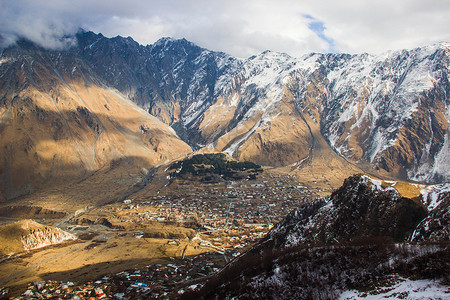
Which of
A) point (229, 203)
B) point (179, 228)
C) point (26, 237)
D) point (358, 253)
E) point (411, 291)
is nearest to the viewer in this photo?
point (411, 291)

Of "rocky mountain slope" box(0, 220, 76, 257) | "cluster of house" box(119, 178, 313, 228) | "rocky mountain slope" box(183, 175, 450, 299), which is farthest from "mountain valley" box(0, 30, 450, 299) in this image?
"cluster of house" box(119, 178, 313, 228)

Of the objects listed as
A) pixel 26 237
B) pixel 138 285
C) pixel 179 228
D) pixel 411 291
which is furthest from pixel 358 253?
pixel 26 237

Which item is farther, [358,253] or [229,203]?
[229,203]

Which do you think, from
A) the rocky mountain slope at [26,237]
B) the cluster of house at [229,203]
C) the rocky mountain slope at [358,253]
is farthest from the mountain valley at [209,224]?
the cluster of house at [229,203]

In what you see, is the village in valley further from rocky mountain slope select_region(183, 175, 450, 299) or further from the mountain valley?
rocky mountain slope select_region(183, 175, 450, 299)

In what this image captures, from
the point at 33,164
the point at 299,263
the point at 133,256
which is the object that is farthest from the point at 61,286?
the point at 33,164

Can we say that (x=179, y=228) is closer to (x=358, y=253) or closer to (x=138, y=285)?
(x=138, y=285)

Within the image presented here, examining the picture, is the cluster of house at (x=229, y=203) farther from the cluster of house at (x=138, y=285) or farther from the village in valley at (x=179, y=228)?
the cluster of house at (x=138, y=285)

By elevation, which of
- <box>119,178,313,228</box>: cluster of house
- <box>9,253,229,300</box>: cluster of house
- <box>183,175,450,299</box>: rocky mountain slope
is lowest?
<box>9,253,229,300</box>: cluster of house

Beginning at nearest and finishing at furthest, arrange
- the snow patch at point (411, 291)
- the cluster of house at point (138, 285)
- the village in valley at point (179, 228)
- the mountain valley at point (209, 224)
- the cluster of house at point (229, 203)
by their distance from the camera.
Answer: the snow patch at point (411, 291) < the mountain valley at point (209, 224) < the cluster of house at point (138, 285) < the village in valley at point (179, 228) < the cluster of house at point (229, 203)
